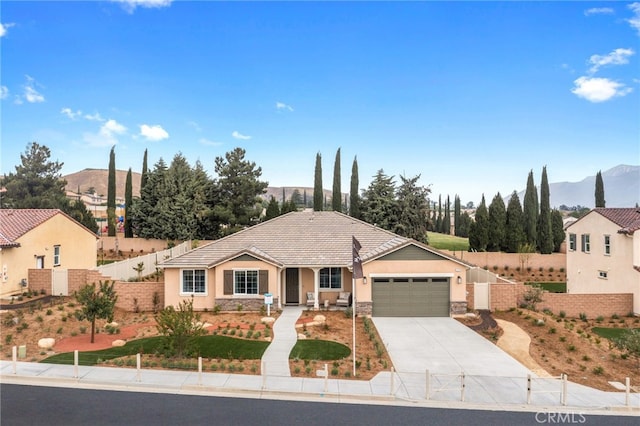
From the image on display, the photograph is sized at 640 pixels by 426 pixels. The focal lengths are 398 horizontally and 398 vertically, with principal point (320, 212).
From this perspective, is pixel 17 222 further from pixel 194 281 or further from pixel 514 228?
pixel 514 228

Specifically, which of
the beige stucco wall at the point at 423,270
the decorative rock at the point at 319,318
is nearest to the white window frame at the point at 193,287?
the decorative rock at the point at 319,318

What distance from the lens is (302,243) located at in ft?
84.6

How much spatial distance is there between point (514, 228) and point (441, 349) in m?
35.9

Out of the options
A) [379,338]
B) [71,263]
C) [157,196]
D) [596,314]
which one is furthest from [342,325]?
[157,196]

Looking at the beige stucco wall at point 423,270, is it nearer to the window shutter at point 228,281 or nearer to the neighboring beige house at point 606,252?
the window shutter at point 228,281

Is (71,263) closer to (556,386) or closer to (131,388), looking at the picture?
(131,388)

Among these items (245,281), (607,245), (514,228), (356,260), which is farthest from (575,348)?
(514,228)

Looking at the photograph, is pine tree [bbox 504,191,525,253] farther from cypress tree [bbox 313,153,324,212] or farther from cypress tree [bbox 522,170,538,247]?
cypress tree [bbox 313,153,324,212]

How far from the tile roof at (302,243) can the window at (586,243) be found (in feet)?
46.1

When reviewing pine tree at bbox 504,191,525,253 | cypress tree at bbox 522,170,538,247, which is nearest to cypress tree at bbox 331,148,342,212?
pine tree at bbox 504,191,525,253

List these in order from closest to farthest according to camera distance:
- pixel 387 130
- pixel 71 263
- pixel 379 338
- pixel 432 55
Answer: pixel 379 338
pixel 432 55
pixel 71 263
pixel 387 130

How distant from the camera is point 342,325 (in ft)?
64.4

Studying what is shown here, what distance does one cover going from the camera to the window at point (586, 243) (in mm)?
28712

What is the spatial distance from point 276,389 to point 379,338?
279 inches
